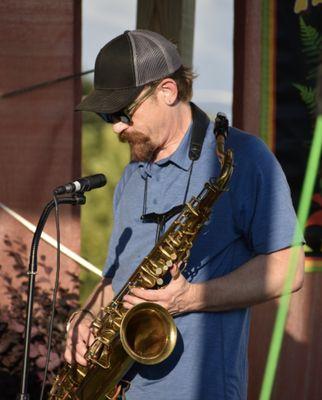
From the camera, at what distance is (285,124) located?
4.99 meters

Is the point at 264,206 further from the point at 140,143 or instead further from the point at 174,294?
the point at 140,143

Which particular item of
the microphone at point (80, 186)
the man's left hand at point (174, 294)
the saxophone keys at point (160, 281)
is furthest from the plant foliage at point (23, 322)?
the microphone at point (80, 186)

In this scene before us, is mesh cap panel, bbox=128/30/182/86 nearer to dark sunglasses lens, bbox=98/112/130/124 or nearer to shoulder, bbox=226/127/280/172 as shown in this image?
dark sunglasses lens, bbox=98/112/130/124

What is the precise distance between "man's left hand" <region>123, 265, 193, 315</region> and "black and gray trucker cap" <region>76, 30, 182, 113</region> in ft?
2.10

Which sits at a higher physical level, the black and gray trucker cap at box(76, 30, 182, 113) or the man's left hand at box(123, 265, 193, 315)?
the black and gray trucker cap at box(76, 30, 182, 113)

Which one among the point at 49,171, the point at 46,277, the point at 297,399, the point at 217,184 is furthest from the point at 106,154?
the point at 217,184

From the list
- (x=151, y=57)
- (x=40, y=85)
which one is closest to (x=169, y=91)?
(x=151, y=57)

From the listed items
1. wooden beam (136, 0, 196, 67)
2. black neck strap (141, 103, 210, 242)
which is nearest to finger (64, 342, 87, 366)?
black neck strap (141, 103, 210, 242)

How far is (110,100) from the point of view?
10.7 ft

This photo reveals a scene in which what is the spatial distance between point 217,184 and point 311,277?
6.87 feet

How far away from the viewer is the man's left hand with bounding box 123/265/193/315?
3010 mm

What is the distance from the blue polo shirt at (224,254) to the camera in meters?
3.05

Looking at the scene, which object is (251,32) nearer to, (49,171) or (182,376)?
(49,171)

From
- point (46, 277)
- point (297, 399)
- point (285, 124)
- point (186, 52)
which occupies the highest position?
point (186, 52)
